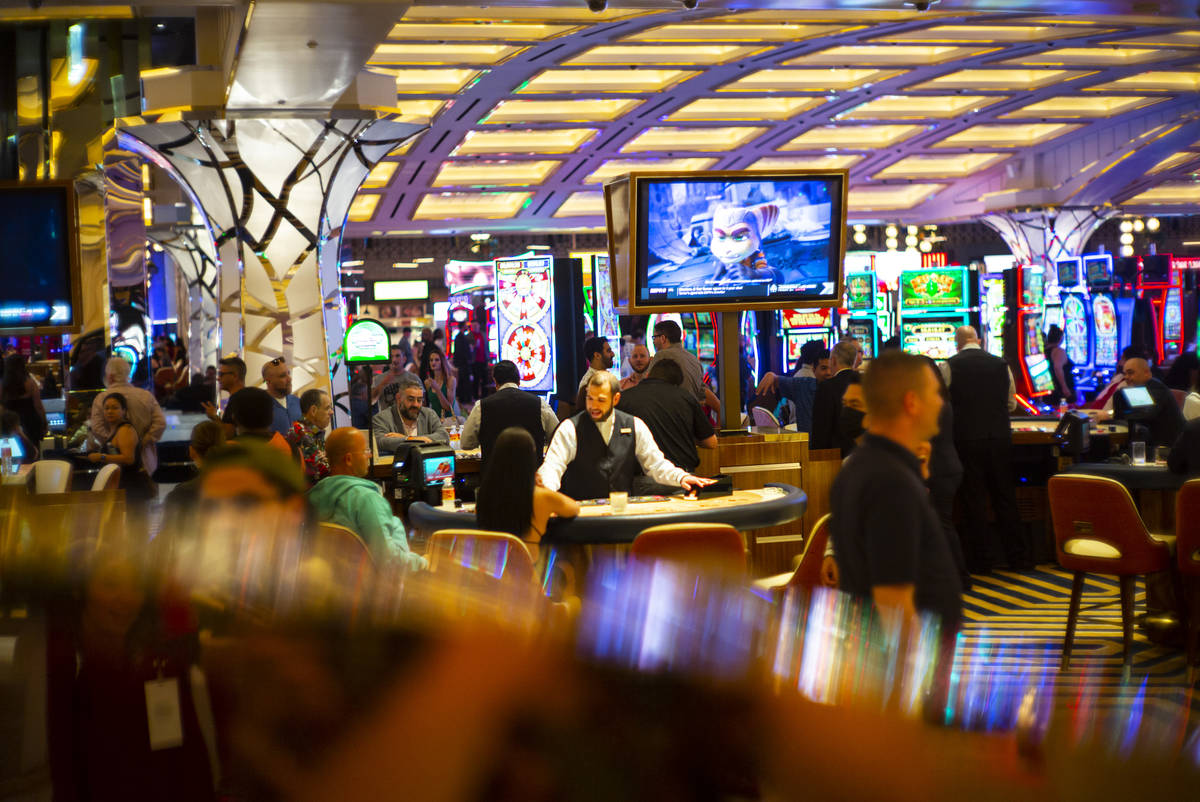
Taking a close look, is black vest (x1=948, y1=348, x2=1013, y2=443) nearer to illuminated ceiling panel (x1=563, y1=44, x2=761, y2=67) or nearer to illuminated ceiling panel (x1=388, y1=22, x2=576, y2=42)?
illuminated ceiling panel (x1=388, y1=22, x2=576, y2=42)

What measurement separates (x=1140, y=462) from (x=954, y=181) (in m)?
18.4

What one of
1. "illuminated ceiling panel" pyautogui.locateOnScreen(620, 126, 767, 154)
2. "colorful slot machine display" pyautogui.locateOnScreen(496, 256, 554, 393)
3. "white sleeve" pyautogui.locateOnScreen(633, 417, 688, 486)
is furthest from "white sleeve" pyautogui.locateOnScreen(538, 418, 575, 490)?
"illuminated ceiling panel" pyautogui.locateOnScreen(620, 126, 767, 154)

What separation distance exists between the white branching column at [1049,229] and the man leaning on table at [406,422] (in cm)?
1686

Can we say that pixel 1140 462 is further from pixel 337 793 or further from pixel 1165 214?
pixel 1165 214

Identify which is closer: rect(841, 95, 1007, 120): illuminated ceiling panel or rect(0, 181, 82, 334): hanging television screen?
rect(0, 181, 82, 334): hanging television screen

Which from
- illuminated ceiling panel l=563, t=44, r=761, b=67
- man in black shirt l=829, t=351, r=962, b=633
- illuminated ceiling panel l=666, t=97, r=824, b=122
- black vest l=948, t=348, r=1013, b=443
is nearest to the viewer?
man in black shirt l=829, t=351, r=962, b=633

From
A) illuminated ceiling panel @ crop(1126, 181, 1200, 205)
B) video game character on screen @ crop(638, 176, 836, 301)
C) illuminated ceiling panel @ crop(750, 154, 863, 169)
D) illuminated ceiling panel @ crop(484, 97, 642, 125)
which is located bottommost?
video game character on screen @ crop(638, 176, 836, 301)

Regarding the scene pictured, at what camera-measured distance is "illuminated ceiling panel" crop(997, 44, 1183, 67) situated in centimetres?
1505

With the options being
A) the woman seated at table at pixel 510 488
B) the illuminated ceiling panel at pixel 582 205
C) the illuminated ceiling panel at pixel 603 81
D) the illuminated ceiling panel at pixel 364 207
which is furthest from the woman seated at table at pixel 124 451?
the illuminated ceiling panel at pixel 582 205

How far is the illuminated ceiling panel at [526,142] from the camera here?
18359mm

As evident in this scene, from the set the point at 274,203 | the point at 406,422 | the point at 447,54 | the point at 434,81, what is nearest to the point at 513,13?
the point at 447,54

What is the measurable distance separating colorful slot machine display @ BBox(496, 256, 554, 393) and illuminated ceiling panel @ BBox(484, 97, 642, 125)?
5300 mm

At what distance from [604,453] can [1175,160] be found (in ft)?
65.9

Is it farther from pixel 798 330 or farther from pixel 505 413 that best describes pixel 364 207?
pixel 505 413
